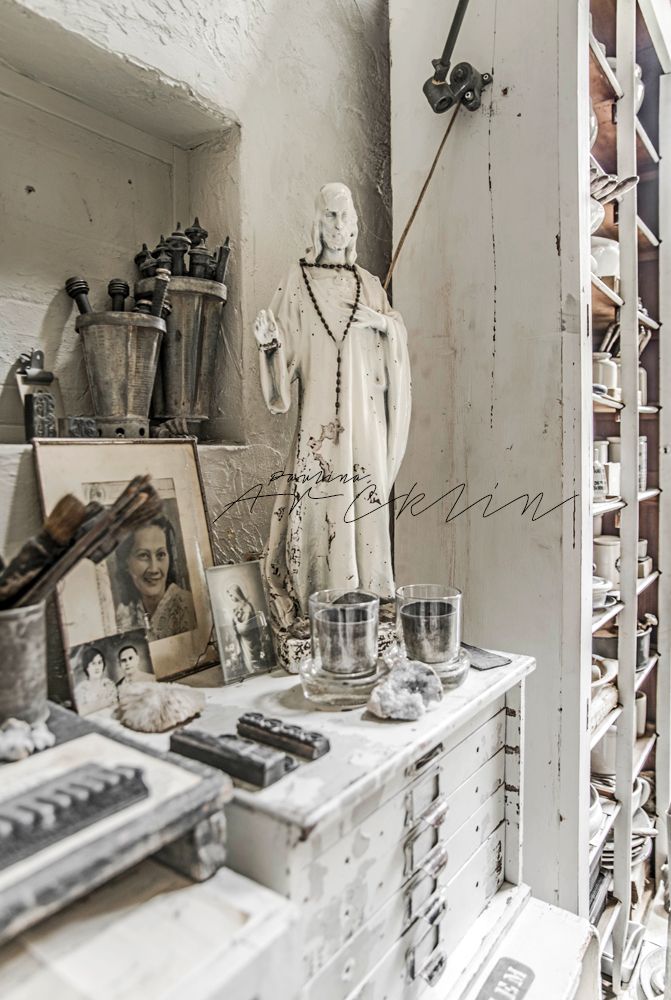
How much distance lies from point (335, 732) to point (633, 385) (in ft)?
4.70

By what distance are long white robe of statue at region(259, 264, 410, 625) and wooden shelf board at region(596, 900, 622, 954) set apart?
135 centimetres

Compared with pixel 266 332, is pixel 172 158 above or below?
above

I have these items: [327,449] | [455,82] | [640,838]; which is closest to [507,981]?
[327,449]

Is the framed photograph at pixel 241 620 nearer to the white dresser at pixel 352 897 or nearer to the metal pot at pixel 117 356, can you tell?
the white dresser at pixel 352 897

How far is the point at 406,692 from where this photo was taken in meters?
0.90

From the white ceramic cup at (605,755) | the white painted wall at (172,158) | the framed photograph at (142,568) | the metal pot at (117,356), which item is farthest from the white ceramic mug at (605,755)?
the metal pot at (117,356)

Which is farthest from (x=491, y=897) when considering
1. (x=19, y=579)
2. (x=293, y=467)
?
(x=19, y=579)

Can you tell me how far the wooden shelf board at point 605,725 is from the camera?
5.55 feet

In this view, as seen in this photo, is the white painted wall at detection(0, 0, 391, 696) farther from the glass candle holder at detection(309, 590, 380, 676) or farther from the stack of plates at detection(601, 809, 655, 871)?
the stack of plates at detection(601, 809, 655, 871)

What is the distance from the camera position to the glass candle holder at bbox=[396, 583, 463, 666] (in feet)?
3.32

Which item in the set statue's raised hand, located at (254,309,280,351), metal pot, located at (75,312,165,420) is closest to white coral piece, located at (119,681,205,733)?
metal pot, located at (75,312,165,420)

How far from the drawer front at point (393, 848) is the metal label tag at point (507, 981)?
0.60 ft

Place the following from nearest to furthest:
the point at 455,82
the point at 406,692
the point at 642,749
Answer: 1. the point at 406,692
2. the point at 455,82
3. the point at 642,749

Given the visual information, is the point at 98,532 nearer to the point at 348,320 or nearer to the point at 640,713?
the point at 348,320
